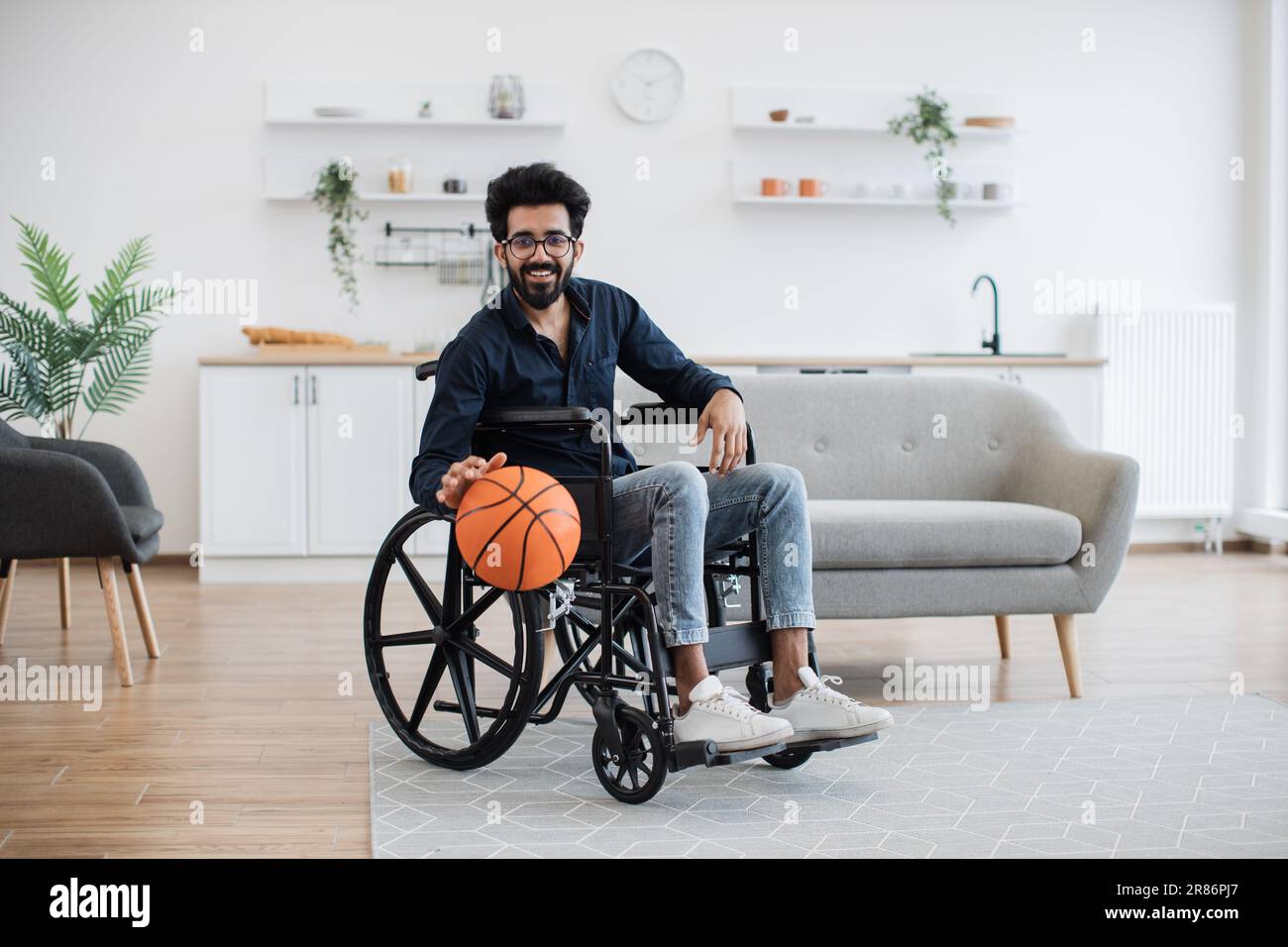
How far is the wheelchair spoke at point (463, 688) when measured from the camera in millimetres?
2461

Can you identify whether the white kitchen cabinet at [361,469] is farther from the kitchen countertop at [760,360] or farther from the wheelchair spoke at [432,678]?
the wheelchair spoke at [432,678]

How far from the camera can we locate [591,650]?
2428mm

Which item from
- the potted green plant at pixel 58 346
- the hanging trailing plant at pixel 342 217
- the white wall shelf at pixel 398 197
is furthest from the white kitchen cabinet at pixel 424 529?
the potted green plant at pixel 58 346

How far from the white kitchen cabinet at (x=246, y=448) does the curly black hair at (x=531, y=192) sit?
9.36 feet

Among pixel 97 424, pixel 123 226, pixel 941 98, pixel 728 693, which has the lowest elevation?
pixel 728 693

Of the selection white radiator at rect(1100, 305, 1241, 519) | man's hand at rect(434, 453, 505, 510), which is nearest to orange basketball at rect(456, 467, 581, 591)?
man's hand at rect(434, 453, 505, 510)

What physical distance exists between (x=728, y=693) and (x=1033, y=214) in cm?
442

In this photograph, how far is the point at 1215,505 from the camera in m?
5.88

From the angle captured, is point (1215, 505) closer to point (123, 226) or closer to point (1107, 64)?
point (1107, 64)

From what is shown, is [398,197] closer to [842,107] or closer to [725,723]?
[842,107]
